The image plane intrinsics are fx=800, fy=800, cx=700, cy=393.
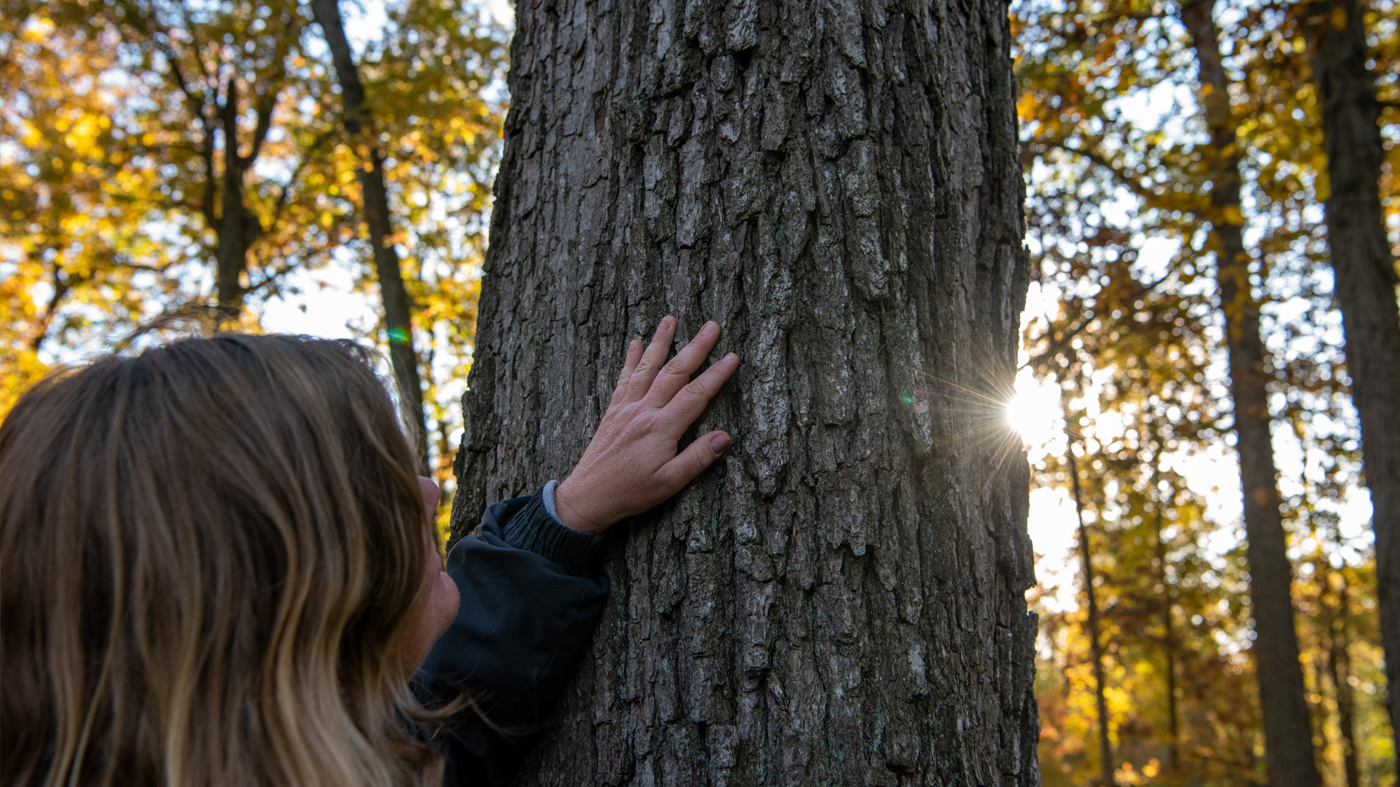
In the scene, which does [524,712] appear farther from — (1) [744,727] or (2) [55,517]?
(2) [55,517]

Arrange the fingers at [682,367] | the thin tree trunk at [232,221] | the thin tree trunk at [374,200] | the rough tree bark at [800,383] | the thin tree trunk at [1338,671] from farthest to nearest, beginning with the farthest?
the thin tree trunk at [1338,671] → the thin tree trunk at [232,221] → the thin tree trunk at [374,200] → the fingers at [682,367] → the rough tree bark at [800,383]

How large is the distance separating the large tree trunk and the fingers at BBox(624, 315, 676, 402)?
19.0 ft

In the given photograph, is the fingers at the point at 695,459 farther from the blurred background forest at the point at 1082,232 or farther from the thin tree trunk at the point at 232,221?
the thin tree trunk at the point at 232,221

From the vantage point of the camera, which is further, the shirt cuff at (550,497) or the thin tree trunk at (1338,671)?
the thin tree trunk at (1338,671)

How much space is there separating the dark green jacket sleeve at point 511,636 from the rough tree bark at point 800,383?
52 millimetres

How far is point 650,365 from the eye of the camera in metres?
1.48

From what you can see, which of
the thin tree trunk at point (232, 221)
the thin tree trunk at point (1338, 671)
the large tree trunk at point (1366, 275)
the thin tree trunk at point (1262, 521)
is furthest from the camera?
the thin tree trunk at point (1338, 671)

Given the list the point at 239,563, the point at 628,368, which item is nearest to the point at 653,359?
the point at 628,368

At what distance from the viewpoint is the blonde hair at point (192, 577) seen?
42.9 inches

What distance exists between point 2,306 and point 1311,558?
81.4 ft

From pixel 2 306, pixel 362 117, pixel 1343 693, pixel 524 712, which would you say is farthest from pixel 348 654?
pixel 1343 693

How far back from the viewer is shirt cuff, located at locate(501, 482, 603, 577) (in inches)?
59.3

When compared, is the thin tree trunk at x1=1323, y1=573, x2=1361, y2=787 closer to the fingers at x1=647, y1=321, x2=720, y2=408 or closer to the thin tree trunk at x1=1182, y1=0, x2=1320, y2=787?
the thin tree trunk at x1=1182, y1=0, x2=1320, y2=787

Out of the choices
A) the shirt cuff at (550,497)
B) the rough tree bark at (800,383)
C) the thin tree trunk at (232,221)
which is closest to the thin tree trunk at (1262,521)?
the rough tree bark at (800,383)
